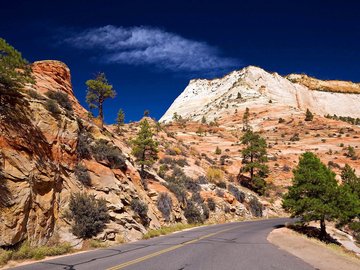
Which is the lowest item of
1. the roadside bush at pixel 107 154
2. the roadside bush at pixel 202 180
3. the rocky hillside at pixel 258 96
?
the roadside bush at pixel 202 180

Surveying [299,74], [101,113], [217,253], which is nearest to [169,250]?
[217,253]

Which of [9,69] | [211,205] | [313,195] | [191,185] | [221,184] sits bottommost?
[211,205]

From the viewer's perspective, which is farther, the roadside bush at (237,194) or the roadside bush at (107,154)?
the roadside bush at (237,194)

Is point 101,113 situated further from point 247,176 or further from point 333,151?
point 333,151

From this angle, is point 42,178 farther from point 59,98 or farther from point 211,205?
point 211,205

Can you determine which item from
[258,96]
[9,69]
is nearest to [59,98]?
[9,69]

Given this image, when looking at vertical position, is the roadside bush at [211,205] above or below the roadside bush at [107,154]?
below

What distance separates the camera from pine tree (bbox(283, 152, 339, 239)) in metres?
23.1

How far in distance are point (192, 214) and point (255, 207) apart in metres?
16.4

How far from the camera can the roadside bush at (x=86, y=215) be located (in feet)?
48.6

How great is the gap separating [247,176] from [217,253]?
146ft

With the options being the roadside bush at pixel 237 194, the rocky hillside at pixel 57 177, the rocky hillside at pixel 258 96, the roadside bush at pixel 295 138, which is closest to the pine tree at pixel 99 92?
the rocky hillside at pixel 57 177

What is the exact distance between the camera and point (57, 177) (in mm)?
15570

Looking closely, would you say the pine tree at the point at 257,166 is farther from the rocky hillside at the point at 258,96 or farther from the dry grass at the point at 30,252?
the rocky hillside at the point at 258,96
